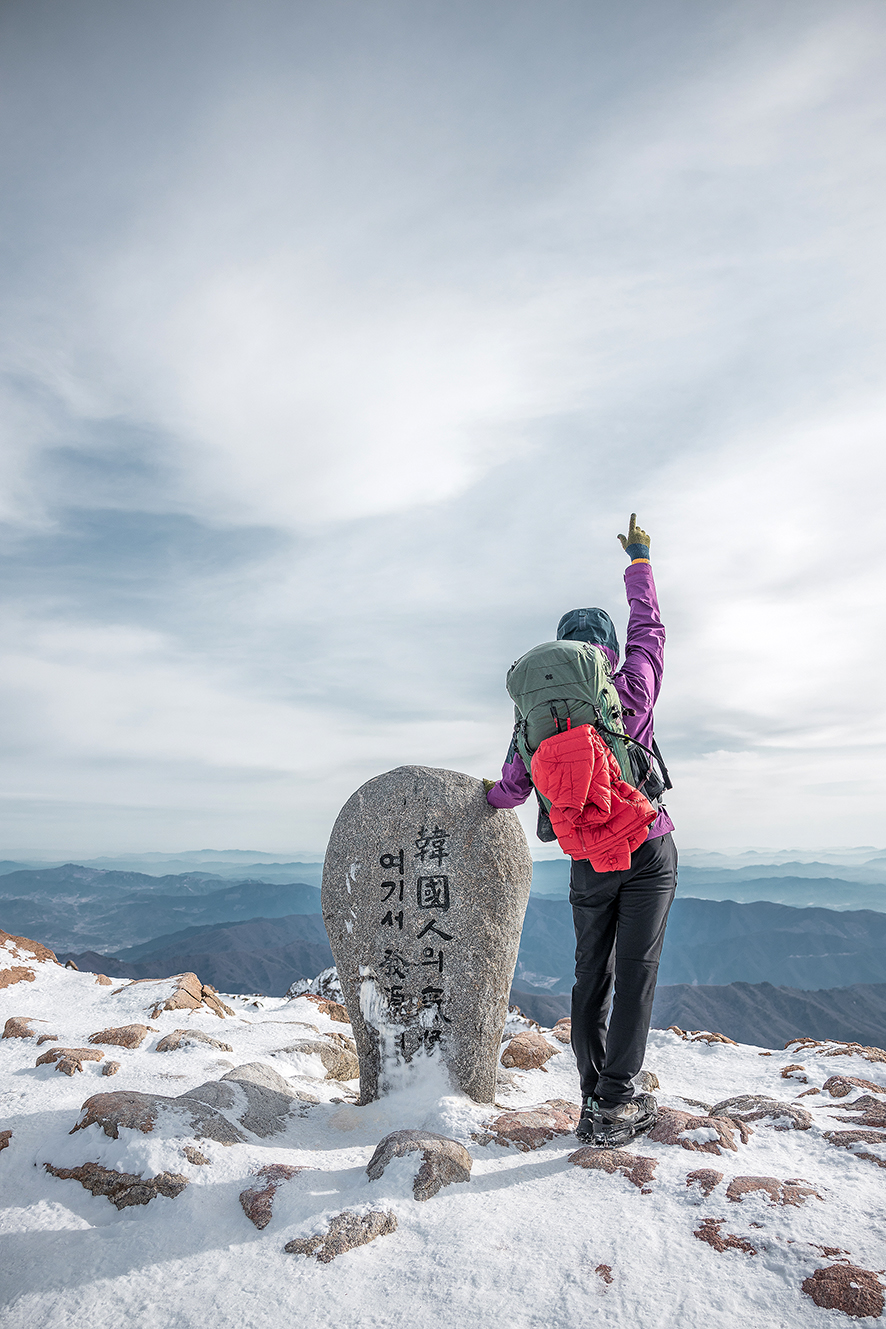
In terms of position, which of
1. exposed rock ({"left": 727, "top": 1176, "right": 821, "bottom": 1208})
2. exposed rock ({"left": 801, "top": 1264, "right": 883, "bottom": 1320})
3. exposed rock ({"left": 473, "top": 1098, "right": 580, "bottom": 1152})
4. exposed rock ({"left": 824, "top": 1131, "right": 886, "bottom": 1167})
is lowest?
exposed rock ({"left": 473, "top": 1098, "right": 580, "bottom": 1152})

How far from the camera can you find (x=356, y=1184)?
4.61 metres

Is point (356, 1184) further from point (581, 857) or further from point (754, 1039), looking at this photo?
point (754, 1039)

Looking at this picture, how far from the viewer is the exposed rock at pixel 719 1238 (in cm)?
342

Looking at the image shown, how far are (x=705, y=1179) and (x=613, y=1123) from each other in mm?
912

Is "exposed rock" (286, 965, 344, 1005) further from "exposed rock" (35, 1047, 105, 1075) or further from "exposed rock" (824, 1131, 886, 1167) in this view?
"exposed rock" (824, 1131, 886, 1167)

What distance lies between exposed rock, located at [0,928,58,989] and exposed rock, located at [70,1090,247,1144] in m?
8.09

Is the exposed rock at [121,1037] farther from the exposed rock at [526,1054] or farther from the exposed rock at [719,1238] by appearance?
the exposed rock at [719,1238]

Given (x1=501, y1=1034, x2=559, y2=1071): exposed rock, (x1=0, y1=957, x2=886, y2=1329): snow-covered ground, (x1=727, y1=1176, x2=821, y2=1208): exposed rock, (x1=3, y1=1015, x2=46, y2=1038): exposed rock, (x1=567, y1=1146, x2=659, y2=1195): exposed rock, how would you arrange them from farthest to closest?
→ 1. (x1=501, y1=1034, x2=559, y2=1071): exposed rock
2. (x1=3, y1=1015, x2=46, y2=1038): exposed rock
3. (x1=567, y1=1146, x2=659, y2=1195): exposed rock
4. (x1=727, y1=1176, x2=821, y2=1208): exposed rock
5. (x1=0, y1=957, x2=886, y2=1329): snow-covered ground

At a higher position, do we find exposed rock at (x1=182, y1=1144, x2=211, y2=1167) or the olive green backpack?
the olive green backpack

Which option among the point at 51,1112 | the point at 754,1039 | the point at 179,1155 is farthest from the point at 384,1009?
the point at 754,1039

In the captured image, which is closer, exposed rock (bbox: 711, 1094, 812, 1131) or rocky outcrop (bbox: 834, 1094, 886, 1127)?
exposed rock (bbox: 711, 1094, 812, 1131)

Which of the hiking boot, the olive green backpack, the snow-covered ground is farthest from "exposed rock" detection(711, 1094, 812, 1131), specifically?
the olive green backpack

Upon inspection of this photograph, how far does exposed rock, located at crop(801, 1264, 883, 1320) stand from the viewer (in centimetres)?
286

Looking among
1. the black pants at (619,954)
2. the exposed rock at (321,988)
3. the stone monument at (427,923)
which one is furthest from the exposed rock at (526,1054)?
the exposed rock at (321,988)
